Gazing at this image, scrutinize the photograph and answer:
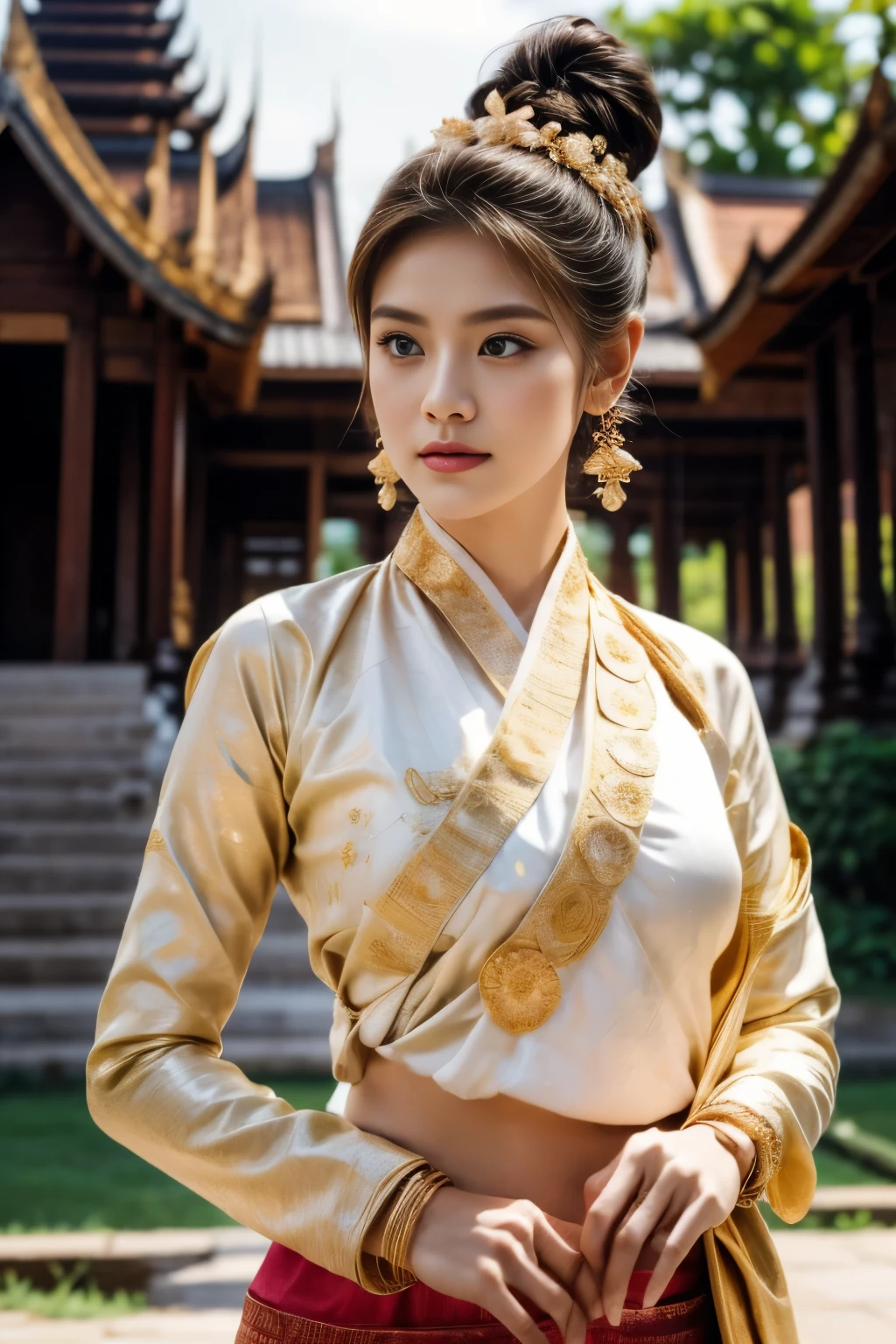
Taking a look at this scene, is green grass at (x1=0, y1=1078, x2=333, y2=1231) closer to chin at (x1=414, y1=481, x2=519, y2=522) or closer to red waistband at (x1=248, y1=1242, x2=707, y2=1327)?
red waistband at (x1=248, y1=1242, x2=707, y2=1327)

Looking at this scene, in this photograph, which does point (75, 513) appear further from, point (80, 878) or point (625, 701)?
point (625, 701)

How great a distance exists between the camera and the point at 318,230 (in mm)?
12234

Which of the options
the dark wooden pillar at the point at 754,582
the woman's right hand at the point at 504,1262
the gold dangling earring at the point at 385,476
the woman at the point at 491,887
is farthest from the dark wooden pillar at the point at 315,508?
the woman's right hand at the point at 504,1262

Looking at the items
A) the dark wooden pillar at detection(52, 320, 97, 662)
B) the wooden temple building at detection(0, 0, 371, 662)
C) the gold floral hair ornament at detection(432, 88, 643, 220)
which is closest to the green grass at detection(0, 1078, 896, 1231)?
the gold floral hair ornament at detection(432, 88, 643, 220)

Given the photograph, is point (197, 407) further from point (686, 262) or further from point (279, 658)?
point (279, 658)

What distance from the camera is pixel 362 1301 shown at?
3.39ft

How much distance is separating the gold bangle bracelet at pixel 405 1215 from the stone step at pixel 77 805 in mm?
5353

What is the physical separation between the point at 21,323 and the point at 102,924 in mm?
4189

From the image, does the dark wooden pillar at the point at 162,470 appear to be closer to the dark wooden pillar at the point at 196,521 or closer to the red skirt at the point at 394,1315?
the dark wooden pillar at the point at 196,521

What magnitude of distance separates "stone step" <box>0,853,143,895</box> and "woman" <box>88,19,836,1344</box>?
4784 millimetres

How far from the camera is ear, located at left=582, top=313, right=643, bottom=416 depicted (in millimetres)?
1228

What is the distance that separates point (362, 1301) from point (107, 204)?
7.41m

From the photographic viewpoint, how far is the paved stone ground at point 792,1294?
8.48 ft

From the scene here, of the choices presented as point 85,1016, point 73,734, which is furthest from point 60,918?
point 73,734
